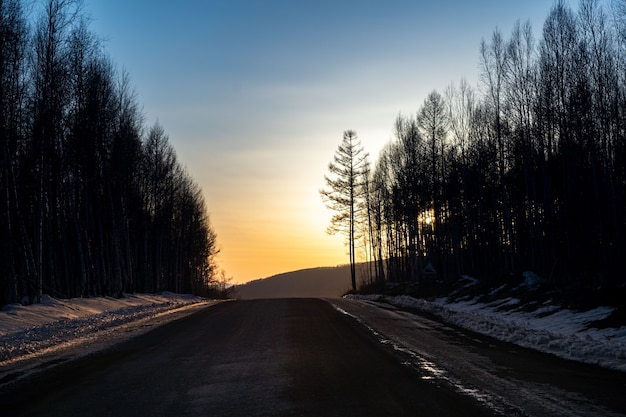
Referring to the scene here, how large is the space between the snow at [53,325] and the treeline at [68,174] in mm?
1593

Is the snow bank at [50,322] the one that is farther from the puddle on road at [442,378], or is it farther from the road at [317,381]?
the puddle on road at [442,378]

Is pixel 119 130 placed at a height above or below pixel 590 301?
above

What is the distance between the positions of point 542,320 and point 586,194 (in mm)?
21839

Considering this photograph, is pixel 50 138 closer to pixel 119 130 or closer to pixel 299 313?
pixel 119 130

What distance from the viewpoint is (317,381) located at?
720 cm

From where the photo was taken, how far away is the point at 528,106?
1251 inches

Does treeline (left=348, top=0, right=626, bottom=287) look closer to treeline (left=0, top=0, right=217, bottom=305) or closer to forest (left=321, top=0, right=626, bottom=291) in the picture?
forest (left=321, top=0, right=626, bottom=291)

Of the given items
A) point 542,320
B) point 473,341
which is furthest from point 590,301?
point 473,341

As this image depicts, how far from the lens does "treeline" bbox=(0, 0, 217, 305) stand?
20.1m

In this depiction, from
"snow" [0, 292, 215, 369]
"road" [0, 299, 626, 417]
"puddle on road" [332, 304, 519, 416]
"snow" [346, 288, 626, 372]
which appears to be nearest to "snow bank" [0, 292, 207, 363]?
"snow" [0, 292, 215, 369]

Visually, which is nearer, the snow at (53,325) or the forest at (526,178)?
the snow at (53,325)

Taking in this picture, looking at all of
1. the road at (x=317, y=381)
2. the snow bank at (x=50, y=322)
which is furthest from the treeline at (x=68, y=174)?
the road at (x=317, y=381)

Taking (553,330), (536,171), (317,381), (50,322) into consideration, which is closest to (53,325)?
(50,322)

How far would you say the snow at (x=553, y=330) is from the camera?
952 cm
